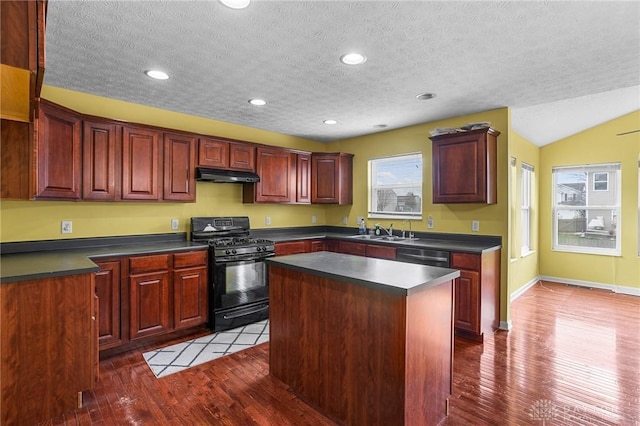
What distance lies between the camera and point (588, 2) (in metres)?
1.80

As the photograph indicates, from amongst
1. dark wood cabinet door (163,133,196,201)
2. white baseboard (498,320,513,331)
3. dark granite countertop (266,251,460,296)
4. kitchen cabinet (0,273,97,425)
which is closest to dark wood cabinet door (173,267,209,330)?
dark wood cabinet door (163,133,196,201)

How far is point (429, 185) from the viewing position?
4.37 meters

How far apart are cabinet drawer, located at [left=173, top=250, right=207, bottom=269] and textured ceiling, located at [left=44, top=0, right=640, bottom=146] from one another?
5.38 feet

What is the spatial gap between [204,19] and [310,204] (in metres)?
3.56

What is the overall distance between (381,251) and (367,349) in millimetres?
2296

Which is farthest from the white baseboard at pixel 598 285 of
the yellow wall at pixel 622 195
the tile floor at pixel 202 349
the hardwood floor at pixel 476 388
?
the tile floor at pixel 202 349

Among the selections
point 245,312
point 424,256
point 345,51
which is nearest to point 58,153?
point 245,312

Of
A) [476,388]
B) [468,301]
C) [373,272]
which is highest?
[373,272]

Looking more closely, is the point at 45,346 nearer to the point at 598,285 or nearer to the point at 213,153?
the point at 213,153

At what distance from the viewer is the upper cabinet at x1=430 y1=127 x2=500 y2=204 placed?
3.57 metres

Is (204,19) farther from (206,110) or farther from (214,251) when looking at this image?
(214,251)

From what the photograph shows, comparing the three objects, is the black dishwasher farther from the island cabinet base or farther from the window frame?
the window frame

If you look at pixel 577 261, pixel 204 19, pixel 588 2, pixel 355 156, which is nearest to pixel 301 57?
pixel 204 19

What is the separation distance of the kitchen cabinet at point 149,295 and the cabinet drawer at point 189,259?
9 centimetres
